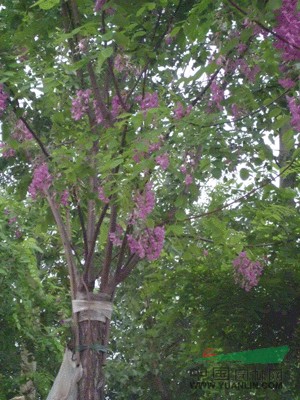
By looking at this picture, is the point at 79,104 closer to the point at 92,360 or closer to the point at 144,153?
the point at 144,153

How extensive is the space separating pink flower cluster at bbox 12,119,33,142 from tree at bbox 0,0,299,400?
0.04 feet

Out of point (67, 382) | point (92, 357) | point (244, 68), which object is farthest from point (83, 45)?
point (67, 382)

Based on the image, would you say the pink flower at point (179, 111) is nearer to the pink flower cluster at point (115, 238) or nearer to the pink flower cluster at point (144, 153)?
the pink flower cluster at point (144, 153)

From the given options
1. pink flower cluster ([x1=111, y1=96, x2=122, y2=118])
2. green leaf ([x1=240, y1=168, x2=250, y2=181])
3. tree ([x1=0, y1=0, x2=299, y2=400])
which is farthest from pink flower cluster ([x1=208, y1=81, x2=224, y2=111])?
pink flower cluster ([x1=111, y1=96, x2=122, y2=118])

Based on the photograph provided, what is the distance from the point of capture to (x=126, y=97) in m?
7.09

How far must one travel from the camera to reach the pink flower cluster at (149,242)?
6.46 metres

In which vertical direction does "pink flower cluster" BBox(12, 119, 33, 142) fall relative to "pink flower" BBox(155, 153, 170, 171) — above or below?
above

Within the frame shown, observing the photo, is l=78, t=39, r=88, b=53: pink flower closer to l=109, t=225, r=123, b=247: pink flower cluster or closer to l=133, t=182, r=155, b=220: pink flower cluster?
l=133, t=182, r=155, b=220: pink flower cluster

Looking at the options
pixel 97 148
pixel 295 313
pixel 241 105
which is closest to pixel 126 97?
pixel 97 148

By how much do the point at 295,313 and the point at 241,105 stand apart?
4.11 metres

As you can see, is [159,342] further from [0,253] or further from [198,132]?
[198,132]

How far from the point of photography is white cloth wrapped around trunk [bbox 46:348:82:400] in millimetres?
6605

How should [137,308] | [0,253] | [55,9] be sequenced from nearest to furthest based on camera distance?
[55,9] < [0,253] < [137,308]

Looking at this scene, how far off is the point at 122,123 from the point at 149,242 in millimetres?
1026
